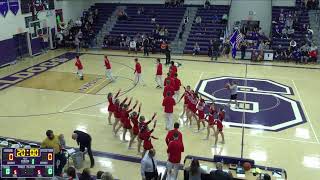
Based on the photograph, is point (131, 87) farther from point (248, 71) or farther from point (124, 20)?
point (124, 20)

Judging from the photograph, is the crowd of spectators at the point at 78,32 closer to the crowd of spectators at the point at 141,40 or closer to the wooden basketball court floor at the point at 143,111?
the crowd of spectators at the point at 141,40

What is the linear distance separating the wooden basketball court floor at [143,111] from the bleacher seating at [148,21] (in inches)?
220

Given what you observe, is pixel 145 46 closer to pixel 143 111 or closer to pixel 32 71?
pixel 32 71

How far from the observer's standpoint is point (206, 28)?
30.1 m

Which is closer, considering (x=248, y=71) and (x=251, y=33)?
(x=248, y=71)

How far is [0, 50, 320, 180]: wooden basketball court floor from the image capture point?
12.1 meters

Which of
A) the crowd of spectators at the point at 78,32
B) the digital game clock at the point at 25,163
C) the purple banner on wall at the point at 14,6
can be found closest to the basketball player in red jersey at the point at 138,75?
the crowd of spectators at the point at 78,32

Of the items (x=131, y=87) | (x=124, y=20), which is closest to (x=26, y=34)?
(x=124, y=20)

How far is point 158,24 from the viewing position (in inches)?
1217

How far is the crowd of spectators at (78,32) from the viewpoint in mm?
29828

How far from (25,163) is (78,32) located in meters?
23.2

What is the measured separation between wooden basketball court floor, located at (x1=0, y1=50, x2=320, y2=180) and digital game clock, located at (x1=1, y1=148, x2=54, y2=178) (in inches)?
111

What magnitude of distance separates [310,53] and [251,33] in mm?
5186

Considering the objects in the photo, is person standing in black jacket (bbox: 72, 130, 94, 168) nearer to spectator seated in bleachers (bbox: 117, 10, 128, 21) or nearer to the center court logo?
the center court logo
